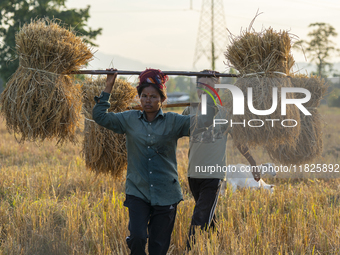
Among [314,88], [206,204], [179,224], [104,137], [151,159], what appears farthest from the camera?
A: [314,88]

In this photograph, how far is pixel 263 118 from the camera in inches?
111

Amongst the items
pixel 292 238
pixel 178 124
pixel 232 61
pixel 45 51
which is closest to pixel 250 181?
pixel 292 238

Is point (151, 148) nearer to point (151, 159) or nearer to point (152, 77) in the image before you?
point (151, 159)

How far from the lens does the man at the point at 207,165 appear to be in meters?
2.99

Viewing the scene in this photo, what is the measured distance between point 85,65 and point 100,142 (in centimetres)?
82

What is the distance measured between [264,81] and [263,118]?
0.30 metres

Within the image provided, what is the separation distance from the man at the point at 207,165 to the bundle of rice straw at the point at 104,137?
86cm

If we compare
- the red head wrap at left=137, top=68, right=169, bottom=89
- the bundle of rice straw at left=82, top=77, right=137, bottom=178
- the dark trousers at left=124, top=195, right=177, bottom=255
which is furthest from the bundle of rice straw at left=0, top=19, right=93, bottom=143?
the dark trousers at left=124, top=195, right=177, bottom=255

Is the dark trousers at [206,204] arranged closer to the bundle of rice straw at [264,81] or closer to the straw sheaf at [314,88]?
the bundle of rice straw at [264,81]

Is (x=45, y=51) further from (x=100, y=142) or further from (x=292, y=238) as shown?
(x=292, y=238)

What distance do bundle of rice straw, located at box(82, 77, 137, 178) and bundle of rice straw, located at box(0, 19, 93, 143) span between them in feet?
1.71

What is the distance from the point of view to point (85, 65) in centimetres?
319

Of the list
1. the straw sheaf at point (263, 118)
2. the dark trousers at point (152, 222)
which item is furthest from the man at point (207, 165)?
the dark trousers at point (152, 222)

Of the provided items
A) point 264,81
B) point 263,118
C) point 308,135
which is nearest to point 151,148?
point 263,118
